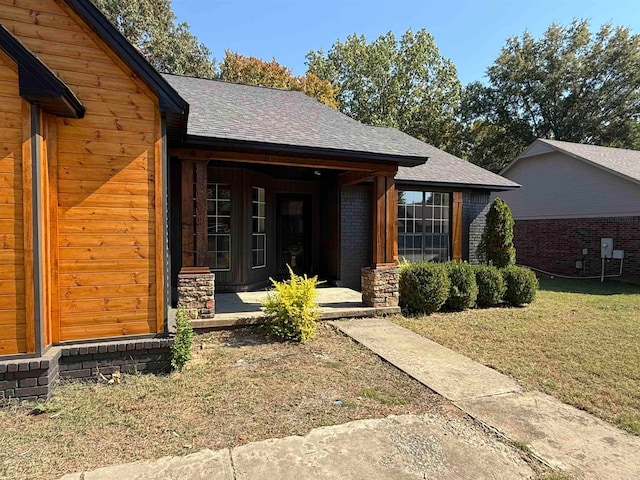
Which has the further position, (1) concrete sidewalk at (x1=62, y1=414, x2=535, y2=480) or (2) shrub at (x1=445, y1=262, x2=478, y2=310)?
(2) shrub at (x1=445, y1=262, x2=478, y2=310)

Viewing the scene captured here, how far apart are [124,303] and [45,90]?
2.28 metres

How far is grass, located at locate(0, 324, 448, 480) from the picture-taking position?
2.89 metres

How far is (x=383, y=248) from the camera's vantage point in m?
7.35

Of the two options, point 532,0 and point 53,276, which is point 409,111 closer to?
point 532,0

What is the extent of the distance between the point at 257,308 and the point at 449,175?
23.4ft

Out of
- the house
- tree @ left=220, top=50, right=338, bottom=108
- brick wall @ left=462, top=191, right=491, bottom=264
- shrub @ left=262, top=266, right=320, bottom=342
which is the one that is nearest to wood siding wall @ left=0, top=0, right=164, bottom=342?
the house

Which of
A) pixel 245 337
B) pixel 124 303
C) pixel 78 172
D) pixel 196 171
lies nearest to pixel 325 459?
pixel 124 303

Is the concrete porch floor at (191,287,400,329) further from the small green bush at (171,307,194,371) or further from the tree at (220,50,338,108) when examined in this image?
the tree at (220,50,338,108)

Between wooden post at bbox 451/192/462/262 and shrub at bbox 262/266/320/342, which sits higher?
wooden post at bbox 451/192/462/262

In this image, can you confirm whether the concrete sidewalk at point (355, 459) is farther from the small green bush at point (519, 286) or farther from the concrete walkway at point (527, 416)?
the small green bush at point (519, 286)

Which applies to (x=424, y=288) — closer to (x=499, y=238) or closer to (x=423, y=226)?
(x=499, y=238)

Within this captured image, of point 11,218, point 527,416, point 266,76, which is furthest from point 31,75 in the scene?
point 266,76

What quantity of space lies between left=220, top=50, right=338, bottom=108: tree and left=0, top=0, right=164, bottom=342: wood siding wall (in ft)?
65.1

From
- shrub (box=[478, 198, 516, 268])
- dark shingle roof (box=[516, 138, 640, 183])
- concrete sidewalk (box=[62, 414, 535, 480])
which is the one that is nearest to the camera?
concrete sidewalk (box=[62, 414, 535, 480])
